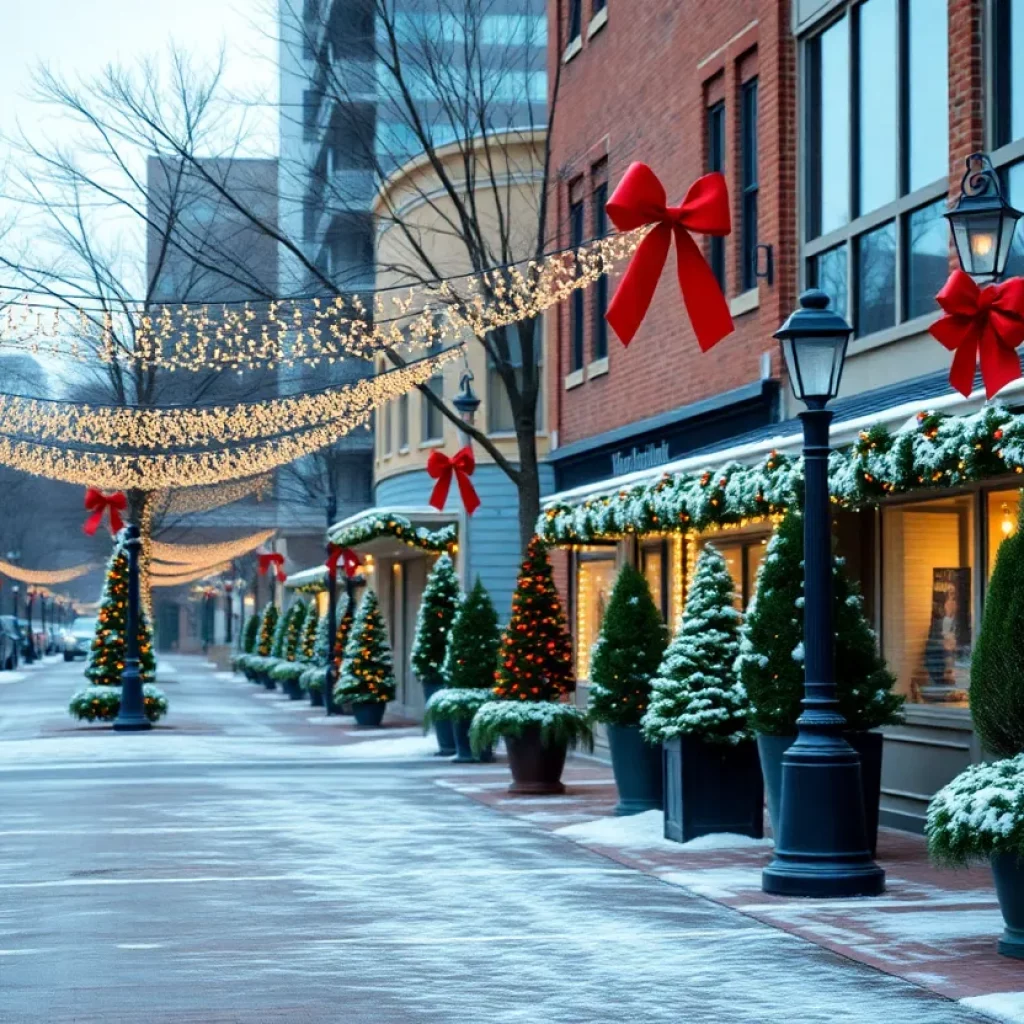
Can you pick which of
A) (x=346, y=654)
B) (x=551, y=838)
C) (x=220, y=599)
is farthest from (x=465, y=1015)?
(x=220, y=599)

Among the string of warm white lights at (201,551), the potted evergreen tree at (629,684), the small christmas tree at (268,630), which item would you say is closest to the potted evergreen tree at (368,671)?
the potted evergreen tree at (629,684)

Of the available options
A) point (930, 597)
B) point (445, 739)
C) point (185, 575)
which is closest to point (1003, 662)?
point (930, 597)

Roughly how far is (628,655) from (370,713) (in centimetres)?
1781

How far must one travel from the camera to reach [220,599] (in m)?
126

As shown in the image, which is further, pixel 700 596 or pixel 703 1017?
pixel 700 596

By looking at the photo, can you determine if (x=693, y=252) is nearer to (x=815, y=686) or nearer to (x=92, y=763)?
(x=815, y=686)

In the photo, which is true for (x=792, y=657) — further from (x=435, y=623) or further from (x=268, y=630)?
(x=268, y=630)

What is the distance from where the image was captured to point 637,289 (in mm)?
12758

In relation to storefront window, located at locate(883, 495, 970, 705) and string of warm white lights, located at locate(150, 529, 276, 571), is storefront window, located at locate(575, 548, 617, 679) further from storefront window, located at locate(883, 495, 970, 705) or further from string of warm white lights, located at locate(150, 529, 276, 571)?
string of warm white lights, located at locate(150, 529, 276, 571)

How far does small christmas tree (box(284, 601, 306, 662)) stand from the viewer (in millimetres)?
52812

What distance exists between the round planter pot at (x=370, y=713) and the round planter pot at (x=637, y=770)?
696 inches

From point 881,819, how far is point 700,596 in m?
2.86

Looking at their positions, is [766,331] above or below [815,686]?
above

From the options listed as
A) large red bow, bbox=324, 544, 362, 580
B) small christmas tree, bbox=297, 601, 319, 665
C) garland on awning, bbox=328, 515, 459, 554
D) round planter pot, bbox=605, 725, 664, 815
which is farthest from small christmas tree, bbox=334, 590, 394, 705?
round planter pot, bbox=605, 725, 664, 815
